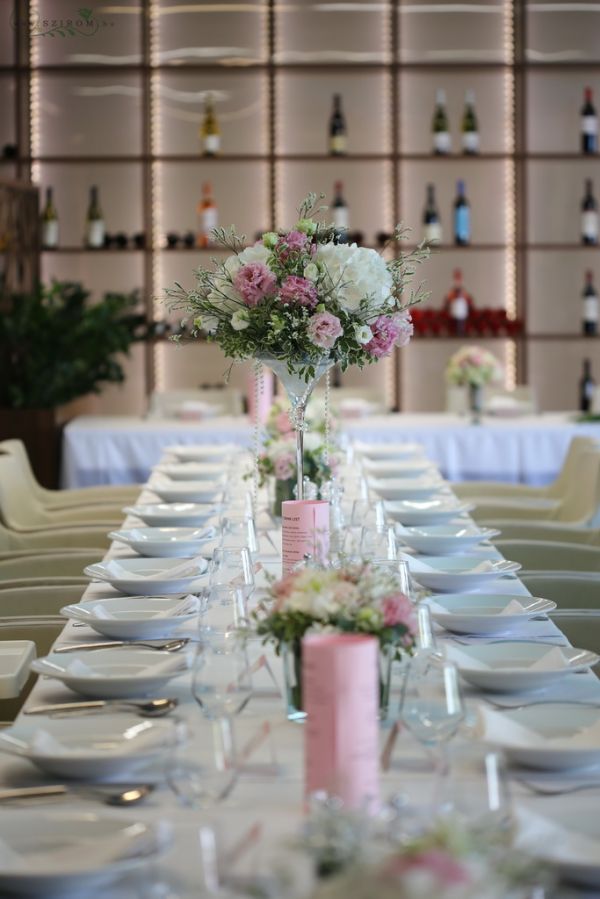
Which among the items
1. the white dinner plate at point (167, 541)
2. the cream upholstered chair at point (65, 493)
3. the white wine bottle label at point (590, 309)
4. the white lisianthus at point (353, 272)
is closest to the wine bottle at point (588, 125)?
the white wine bottle label at point (590, 309)

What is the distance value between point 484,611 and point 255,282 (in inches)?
28.9

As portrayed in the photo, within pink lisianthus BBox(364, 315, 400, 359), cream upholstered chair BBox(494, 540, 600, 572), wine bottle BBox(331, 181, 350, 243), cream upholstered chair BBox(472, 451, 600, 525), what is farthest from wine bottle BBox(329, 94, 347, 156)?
pink lisianthus BBox(364, 315, 400, 359)

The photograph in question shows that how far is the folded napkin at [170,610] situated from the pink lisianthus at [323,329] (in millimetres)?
528

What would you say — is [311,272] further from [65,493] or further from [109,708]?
[65,493]

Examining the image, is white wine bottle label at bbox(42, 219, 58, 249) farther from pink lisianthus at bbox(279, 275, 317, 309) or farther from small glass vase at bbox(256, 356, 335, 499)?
pink lisianthus at bbox(279, 275, 317, 309)

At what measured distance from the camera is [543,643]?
6.96ft

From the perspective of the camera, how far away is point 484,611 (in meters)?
2.46

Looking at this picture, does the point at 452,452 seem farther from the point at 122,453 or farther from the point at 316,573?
the point at 316,573

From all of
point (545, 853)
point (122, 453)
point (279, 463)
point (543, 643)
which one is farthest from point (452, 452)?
point (545, 853)

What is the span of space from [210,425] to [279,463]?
2.94m

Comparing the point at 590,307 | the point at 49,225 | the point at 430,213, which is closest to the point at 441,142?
the point at 430,213

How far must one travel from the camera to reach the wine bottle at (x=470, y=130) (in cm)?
803

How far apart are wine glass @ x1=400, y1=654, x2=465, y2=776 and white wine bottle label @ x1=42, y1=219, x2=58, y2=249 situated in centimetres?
673

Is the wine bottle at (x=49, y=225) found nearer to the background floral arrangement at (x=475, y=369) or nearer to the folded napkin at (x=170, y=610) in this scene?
the background floral arrangement at (x=475, y=369)
